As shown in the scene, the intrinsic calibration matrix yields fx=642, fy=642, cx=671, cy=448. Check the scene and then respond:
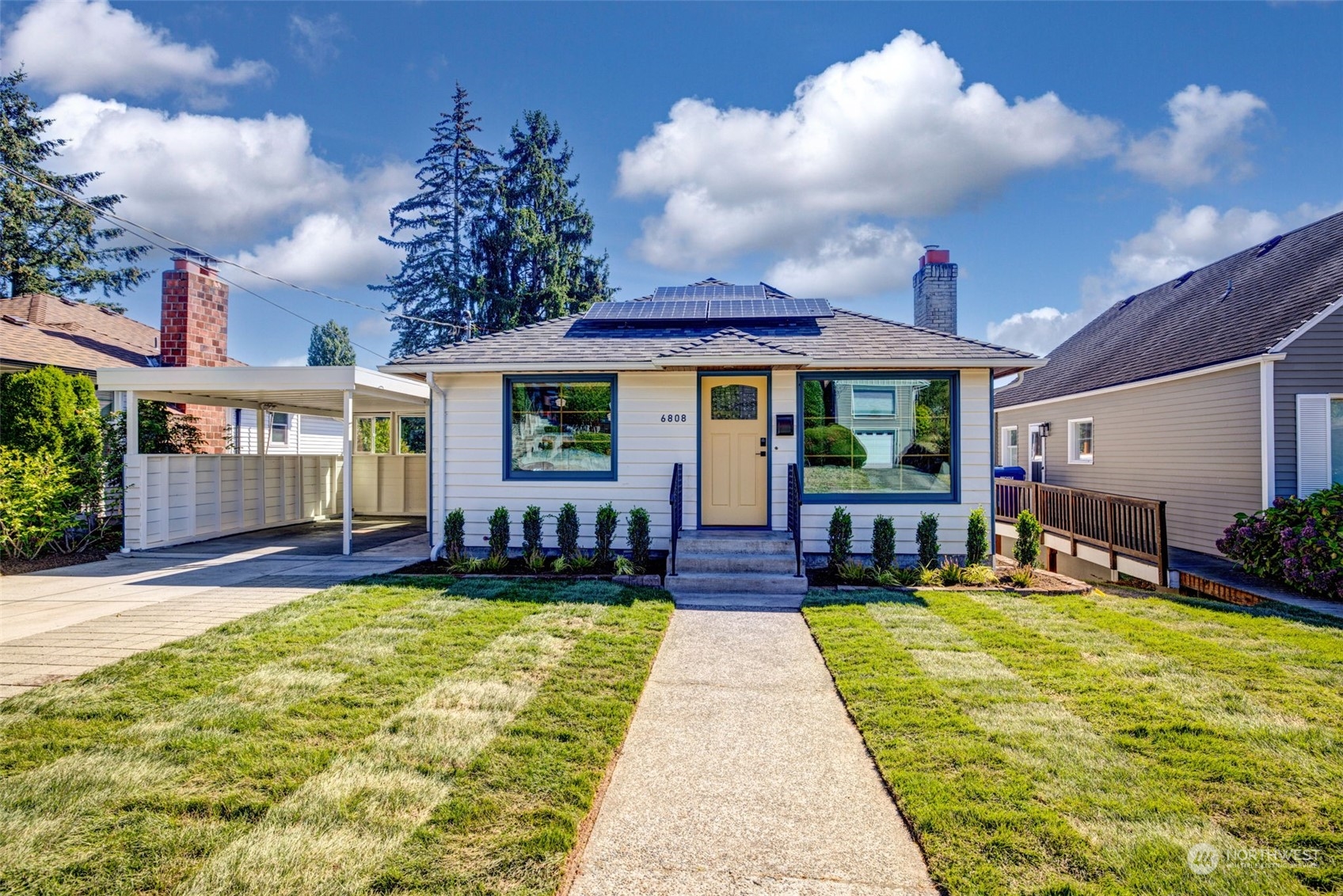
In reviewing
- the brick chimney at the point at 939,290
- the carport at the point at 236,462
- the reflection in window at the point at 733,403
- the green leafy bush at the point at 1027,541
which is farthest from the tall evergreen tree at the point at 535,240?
the green leafy bush at the point at 1027,541

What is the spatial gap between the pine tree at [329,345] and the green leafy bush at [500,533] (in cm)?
5063

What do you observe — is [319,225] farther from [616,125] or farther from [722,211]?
[722,211]

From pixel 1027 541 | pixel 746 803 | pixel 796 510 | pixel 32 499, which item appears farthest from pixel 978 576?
pixel 32 499

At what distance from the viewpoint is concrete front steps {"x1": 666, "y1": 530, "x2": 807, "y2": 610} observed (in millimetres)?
6809

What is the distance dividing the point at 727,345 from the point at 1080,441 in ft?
32.4

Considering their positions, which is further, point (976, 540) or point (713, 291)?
point (713, 291)

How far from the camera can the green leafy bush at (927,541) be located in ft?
25.9

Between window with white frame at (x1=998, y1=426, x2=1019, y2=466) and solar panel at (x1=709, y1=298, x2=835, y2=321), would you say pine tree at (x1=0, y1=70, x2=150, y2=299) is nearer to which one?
solar panel at (x1=709, y1=298, x2=835, y2=321)

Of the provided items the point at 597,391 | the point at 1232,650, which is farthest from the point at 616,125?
the point at 1232,650

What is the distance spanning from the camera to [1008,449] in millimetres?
17562

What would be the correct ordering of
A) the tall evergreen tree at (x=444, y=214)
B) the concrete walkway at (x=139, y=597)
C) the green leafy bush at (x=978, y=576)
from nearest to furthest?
1. the concrete walkway at (x=139, y=597)
2. the green leafy bush at (x=978, y=576)
3. the tall evergreen tree at (x=444, y=214)

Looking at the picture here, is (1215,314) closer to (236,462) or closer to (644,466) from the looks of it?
(644,466)

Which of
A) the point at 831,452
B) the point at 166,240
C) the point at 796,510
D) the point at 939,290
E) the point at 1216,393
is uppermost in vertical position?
the point at 939,290

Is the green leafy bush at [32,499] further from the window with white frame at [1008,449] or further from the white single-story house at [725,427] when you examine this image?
the window with white frame at [1008,449]
